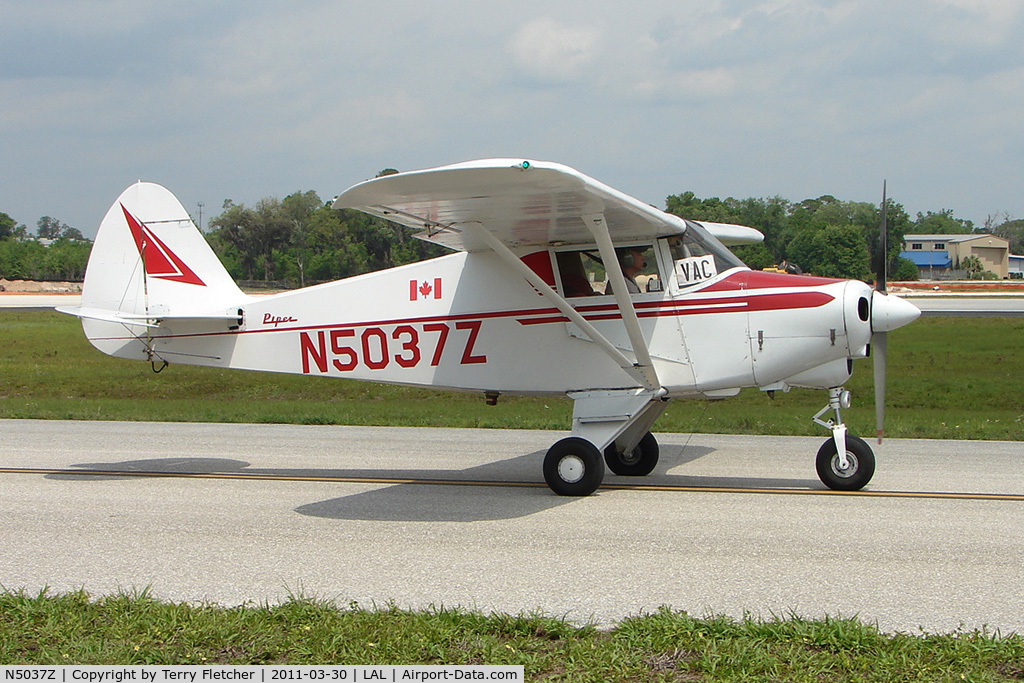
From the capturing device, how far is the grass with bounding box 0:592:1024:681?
4473 mm

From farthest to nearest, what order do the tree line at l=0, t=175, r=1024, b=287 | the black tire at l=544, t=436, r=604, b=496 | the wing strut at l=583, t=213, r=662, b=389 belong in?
1. the tree line at l=0, t=175, r=1024, b=287
2. the black tire at l=544, t=436, r=604, b=496
3. the wing strut at l=583, t=213, r=662, b=389

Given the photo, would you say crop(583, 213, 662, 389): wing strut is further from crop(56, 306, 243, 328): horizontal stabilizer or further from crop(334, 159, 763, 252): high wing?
crop(56, 306, 243, 328): horizontal stabilizer

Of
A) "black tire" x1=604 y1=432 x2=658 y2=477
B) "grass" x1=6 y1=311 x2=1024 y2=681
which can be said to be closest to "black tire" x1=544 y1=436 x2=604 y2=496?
"black tire" x1=604 y1=432 x2=658 y2=477

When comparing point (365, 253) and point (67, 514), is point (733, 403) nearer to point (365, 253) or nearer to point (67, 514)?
point (67, 514)

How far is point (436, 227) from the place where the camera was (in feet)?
30.5

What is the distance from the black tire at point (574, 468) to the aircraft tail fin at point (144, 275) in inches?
177

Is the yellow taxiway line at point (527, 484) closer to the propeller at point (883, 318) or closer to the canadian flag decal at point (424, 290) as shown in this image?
the propeller at point (883, 318)

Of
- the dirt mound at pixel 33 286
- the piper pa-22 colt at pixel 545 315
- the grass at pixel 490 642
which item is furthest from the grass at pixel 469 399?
the dirt mound at pixel 33 286

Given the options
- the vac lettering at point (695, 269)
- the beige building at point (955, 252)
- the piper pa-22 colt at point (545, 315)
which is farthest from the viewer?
the beige building at point (955, 252)

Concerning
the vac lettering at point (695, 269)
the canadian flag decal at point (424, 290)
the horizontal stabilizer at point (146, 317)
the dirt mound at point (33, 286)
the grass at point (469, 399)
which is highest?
the dirt mound at point (33, 286)

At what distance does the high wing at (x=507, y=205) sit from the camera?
7359mm

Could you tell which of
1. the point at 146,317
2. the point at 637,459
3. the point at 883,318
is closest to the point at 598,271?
the point at 637,459

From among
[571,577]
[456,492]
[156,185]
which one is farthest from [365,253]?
[571,577]

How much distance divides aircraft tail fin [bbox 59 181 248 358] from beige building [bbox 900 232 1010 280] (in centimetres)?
10687
